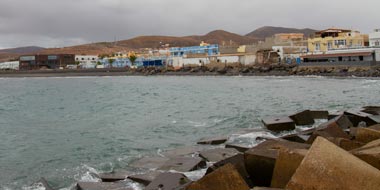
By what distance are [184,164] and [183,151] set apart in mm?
2376

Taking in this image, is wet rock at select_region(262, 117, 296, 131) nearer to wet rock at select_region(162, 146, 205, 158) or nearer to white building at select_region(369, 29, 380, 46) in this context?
wet rock at select_region(162, 146, 205, 158)

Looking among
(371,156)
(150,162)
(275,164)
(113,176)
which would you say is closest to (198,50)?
(150,162)

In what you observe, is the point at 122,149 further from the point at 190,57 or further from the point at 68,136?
the point at 190,57

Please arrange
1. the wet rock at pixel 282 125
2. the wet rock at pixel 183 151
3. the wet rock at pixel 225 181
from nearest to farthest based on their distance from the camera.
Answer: the wet rock at pixel 225 181, the wet rock at pixel 183 151, the wet rock at pixel 282 125

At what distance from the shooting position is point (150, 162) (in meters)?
12.0

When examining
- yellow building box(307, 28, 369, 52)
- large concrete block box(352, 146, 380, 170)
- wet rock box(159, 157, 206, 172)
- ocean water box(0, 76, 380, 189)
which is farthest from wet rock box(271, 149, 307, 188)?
yellow building box(307, 28, 369, 52)

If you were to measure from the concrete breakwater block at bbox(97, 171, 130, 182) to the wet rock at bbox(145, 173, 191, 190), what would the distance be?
1.58m

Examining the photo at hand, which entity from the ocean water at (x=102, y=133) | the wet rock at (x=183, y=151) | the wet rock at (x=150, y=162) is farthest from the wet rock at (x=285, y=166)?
the wet rock at (x=183, y=151)

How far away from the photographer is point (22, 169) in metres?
12.6

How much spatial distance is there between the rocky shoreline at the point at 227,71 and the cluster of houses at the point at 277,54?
252cm

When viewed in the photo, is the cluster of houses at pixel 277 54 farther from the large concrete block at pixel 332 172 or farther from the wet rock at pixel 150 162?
the large concrete block at pixel 332 172

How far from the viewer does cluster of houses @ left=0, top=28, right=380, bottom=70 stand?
62.9m

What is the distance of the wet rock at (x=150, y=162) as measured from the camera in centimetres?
1155

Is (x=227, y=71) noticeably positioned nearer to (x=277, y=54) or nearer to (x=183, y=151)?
(x=277, y=54)
